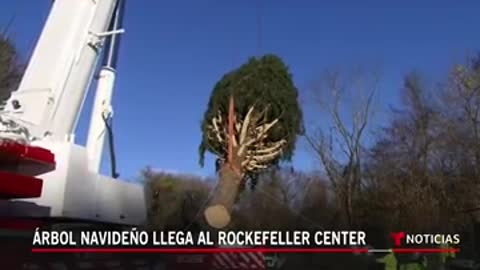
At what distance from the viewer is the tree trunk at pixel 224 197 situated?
501 inches

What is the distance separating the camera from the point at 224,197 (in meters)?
13.1

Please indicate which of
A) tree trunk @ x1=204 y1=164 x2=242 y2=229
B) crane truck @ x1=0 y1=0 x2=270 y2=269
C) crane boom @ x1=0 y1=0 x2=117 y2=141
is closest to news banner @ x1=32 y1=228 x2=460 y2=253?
crane truck @ x1=0 y1=0 x2=270 y2=269

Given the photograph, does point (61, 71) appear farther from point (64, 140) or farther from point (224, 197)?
point (224, 197)

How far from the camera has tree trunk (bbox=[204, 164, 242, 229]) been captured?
1273cm

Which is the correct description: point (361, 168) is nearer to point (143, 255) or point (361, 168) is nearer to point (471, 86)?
point (471, 86)

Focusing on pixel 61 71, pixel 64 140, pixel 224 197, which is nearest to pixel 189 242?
pixel 64 140

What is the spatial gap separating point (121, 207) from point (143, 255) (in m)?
1.06

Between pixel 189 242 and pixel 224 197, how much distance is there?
364 centimetres

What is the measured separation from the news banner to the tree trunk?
6.34ft

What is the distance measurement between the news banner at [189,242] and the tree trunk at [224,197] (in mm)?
1932

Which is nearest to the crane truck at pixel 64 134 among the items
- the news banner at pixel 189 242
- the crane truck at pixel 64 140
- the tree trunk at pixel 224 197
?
the crane truck at pixel 64 140

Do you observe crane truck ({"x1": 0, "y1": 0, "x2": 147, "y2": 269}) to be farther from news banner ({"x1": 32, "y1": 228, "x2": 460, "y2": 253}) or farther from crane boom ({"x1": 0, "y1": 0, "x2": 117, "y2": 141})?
news banner ({"x1": 32, "y1": 228, "x2": 460, "y2": 253})

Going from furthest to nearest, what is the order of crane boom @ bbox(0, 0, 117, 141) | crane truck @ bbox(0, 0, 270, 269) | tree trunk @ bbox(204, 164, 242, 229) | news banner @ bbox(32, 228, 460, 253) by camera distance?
1. tree trunk @ bbox(204, 164, 242, 229)
2. crane boom @ bbox(0, 0, 117, 141)
3. news banner @ bbox(32, 228, 460, 253)
4. crane truck @ bbox(0, 0, 270, 269)

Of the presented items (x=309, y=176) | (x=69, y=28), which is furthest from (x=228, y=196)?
(x=309, y=176)
